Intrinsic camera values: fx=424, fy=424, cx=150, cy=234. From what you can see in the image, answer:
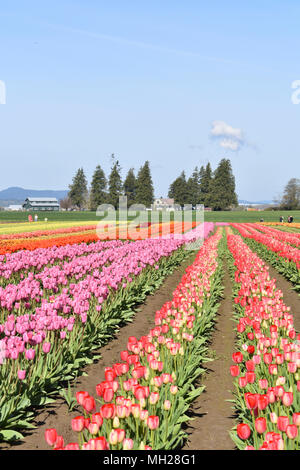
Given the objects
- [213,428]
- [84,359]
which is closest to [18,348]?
[84,359]

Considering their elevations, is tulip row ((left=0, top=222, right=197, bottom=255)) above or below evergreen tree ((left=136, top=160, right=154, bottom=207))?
below

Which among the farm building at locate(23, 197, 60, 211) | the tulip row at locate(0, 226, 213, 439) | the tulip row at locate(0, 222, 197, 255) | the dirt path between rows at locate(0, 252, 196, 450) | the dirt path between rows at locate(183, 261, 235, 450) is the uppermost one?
the farm building at locate(23, 197, 60, 211)

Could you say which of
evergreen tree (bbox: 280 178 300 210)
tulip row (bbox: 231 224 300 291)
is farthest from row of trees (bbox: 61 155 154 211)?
tulip row (bbox: 231 224 300 291)

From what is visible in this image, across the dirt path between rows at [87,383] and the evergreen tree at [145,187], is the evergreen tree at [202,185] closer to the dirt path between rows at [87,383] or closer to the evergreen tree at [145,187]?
the evergreen tree at [145,187]

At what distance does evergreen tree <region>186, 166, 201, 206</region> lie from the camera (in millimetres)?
116375

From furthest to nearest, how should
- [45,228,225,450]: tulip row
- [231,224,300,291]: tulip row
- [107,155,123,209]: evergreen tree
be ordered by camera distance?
[107,155,123,209]: evergreen tree < [231,224,300,291]: tulip row < [45,228,225,450]: tulip row

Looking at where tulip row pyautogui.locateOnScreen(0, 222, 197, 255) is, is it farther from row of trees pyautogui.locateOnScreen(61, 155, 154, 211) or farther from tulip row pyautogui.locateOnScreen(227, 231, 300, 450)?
row of trees pyautogui.locateOnScreen(61, 155, 154, 211)

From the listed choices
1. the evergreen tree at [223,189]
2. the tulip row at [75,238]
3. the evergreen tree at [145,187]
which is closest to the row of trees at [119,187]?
the evergreen tree at [145,187]

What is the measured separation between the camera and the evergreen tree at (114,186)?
10100cm

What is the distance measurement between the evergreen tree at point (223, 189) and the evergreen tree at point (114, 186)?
78.6ft

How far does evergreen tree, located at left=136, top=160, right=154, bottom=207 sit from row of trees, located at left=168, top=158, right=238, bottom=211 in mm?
14703

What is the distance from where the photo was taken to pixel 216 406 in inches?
198

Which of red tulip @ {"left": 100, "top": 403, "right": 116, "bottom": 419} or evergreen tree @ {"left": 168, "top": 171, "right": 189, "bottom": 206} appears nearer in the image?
red tulip @ {"left": 100, "top": 403, "right": 116, "bottom": 419}

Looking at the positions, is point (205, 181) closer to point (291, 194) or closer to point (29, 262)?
point (291, 194)
